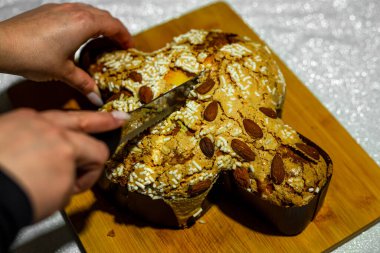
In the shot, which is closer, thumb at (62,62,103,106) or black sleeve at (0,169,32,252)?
black sleeve at (0,169,32,252)

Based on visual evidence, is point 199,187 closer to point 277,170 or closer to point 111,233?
point 277,170

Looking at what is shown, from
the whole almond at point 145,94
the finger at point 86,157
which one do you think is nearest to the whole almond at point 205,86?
the whole almond at point 145,94

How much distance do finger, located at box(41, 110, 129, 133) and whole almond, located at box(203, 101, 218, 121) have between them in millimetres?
353

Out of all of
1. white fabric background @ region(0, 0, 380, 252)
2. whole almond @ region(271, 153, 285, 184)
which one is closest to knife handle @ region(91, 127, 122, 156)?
whole almond @ region(271, 153, 285, 184)

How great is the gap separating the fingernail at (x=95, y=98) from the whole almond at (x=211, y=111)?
1.40 feet

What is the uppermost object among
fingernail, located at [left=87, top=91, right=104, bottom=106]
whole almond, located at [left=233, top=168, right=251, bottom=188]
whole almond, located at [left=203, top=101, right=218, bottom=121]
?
whole almond, located at [left=203, top=101, right=218, bottom=121]

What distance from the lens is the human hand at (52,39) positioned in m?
1.45

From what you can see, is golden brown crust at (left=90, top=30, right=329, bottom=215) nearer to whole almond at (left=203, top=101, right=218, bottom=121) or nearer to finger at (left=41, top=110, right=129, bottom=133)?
whole almond at (left=203, top=101, right=218, bottom=121)

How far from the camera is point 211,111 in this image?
1467 mm

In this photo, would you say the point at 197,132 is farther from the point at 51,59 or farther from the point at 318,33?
the point at 318,33

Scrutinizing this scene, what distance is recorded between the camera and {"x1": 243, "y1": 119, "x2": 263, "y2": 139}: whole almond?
1430 millimetres

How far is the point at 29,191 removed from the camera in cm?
87

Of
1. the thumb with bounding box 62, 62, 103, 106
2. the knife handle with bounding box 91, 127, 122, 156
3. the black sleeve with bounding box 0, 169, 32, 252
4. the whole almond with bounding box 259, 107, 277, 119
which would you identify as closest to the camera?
the black sleeve with bounding box 0, 169, 32, 252

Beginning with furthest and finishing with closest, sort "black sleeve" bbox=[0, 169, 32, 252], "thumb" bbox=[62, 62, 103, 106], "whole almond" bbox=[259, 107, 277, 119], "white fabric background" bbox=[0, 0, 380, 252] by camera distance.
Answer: "white fabric background" bbox=[0, 0, 380, 252] → "thumb" bbox=[62, 62, 103, 106] → "whole almond" bbox=[259, 107, 277, 119] → "black sleeve" bbox=[0, 169, 32, 252]
